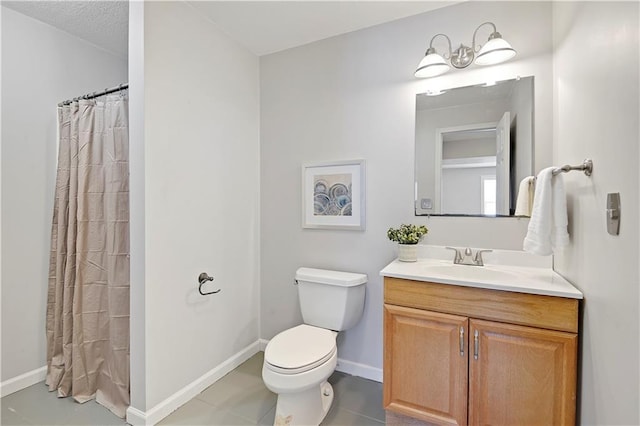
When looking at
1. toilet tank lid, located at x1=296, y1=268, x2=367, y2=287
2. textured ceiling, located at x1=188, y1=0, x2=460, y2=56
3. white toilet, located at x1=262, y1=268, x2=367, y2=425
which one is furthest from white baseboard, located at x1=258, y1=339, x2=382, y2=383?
textured ceiling, located at x1=188, y1=0, x2=460, y2=56

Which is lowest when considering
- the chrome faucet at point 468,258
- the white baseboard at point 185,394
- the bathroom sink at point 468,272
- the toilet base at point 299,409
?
the white baseboard at point 185,394

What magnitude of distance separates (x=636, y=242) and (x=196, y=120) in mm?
2118

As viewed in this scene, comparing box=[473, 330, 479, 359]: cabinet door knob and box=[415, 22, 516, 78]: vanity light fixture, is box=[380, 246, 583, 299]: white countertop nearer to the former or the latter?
box=[473, 330, 479, 359]: cabinet door knob

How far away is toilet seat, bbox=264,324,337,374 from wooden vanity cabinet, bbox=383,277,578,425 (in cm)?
34

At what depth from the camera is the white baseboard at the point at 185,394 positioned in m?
1.63

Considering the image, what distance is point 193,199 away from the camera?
192 centimetres

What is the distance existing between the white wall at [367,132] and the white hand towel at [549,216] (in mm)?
374

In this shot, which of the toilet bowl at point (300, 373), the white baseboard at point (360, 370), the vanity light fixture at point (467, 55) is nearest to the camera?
the toilet bowl at point (300, 373)

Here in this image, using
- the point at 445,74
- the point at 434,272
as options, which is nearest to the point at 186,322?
the point at 434,272

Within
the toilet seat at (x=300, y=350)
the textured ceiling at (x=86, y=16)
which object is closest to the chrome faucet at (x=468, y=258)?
the toilet seat at (x=300, y=350)

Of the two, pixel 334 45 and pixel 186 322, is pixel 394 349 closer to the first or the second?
pixel 186 322

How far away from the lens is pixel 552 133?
1.63 metres

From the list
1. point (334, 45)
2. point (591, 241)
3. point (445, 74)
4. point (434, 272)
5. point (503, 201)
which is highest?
point (334, 45)

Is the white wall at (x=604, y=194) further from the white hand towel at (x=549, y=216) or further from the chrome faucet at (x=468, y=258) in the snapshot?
the chrome faucet at (x=468, y=258)
